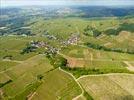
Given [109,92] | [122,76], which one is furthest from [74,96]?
[122,76]

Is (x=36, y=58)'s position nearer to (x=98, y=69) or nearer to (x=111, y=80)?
(x=98, y=69)

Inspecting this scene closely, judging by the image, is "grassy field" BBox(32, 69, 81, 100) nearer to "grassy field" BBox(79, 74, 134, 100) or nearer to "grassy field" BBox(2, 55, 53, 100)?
"grassy field" BBox(2, 55, 53, 100)

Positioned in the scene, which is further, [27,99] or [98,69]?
[98,69]

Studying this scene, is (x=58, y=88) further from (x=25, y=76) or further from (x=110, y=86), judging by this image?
(x=25, y=76)

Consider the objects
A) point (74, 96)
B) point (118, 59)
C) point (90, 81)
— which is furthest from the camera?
point (118, 59)

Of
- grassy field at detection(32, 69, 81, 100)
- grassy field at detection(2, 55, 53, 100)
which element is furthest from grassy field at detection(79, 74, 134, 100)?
grassy field at detection(2, 55, 53, 100)

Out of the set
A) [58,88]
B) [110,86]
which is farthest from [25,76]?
[110,86]
